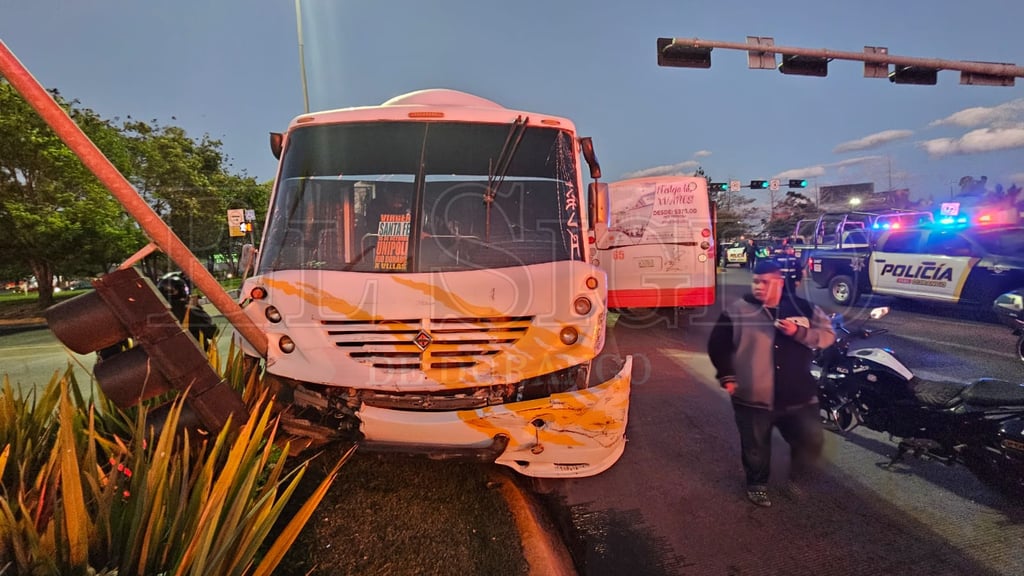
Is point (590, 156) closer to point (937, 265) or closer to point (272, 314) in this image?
point (272, 314)

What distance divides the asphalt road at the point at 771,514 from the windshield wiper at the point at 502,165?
1574 millimetres

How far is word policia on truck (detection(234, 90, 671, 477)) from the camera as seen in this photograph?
350 centimetres

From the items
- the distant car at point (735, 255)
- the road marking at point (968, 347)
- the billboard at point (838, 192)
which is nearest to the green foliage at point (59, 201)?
the road marking at point (968, 347)

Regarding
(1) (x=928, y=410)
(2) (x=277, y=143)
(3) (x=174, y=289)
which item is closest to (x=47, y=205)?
(3) (x=174, y=289)

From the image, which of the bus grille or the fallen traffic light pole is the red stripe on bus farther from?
the fallen traffic light pole

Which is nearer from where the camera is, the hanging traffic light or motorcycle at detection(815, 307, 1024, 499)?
motorcycle at detection(815, 307, 1024, 499)

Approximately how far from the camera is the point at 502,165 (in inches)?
172

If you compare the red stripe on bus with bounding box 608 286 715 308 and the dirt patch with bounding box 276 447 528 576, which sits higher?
the red stripe on bus with bounding box 608 286 715 308

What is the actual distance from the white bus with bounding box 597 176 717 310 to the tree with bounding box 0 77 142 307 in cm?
1820

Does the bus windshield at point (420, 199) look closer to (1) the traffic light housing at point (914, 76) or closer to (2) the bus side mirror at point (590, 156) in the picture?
(2) the bus side mirror at point (590, 156)

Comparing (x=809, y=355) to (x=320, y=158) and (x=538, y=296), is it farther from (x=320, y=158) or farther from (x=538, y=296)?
(x=320, y=158)

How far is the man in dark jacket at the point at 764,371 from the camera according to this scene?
3785mm

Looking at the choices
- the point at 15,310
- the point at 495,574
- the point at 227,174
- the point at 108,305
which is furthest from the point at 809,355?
the point at 227,174

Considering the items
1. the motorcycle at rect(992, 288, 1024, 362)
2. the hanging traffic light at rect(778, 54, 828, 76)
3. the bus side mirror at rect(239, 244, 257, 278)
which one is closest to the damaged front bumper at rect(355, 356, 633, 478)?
the bus side mirror at rect(239, 244, 257, 278)
